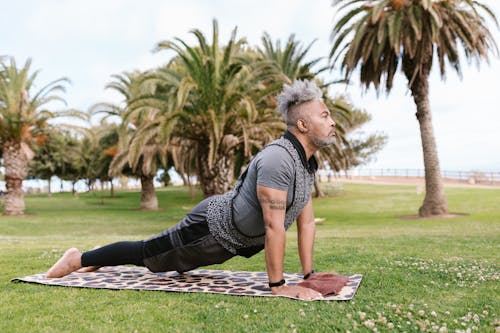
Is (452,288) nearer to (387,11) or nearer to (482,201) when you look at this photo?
(387,11)

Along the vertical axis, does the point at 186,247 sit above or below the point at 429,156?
below

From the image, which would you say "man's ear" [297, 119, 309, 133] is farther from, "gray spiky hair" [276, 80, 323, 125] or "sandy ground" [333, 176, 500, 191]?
"sandy ground" [333, 176, 500, 191]

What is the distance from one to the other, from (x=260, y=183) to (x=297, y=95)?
91 cm

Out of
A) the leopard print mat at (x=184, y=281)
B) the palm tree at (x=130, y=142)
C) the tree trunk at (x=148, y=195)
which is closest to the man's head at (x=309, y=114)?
the leopard print mat at (x=184, y=281)

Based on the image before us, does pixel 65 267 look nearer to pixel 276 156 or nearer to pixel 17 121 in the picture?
pixel 276 156

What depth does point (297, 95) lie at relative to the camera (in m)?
4.23

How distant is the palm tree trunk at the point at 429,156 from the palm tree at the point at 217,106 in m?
7.30

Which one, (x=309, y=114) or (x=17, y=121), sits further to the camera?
(x=17, y=121)

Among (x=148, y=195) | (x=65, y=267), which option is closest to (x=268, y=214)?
(x=65, y=267)

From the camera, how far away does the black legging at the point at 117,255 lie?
461cm

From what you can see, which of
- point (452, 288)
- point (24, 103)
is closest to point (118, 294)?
point (452, 288)

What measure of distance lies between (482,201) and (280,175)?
92.0 ft

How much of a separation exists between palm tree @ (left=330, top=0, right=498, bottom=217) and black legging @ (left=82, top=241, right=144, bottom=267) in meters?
16.6

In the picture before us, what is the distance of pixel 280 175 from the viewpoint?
13.0 feet
